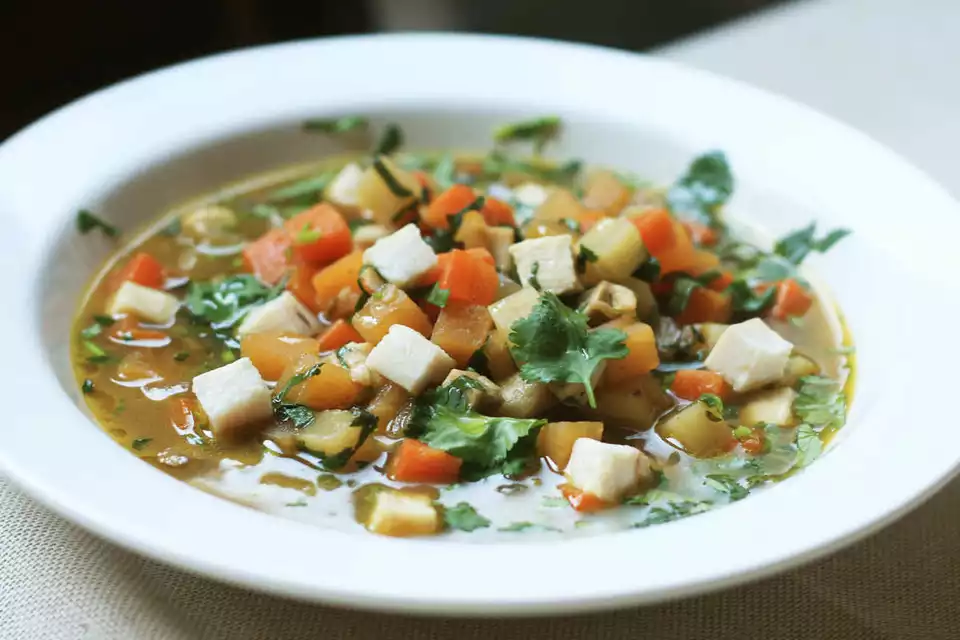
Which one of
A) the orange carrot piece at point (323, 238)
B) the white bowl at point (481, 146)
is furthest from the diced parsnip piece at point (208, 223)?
the orange carrot piece at point (323, 238)

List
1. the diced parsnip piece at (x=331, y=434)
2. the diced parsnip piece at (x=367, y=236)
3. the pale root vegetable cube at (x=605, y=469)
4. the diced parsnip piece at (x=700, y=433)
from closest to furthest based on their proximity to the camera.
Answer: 1. the pale root vegetable cube at (x=605, y=469)
2. the diced parsnip piece at (x=331, y=434)
3. the diced parsnip piece at (x=700, y=433)
4. the diced parsnip piece at (x=367, y=236)

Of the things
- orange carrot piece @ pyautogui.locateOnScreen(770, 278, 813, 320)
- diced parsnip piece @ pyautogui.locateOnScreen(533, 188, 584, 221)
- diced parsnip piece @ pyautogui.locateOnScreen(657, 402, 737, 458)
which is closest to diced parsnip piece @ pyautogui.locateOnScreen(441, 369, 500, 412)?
diced parsnip piece @ pyautogui.locateOnScreen(657, 402, 737, 458)

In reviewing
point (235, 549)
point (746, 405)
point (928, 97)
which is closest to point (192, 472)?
point (235, 549)

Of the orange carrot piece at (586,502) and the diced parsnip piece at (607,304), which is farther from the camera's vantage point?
the diced parsnip piece at (607,304)

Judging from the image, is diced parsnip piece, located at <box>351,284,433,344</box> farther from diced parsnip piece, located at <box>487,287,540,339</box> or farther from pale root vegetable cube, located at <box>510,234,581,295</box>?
pale root vegetable cube, located at <box>510,234,581,295</box>

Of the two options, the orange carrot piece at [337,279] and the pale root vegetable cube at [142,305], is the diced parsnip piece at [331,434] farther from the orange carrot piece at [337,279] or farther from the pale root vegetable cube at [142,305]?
the pale root vegetable cube at [142,305]

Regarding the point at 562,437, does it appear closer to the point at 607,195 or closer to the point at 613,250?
the point at 613,250

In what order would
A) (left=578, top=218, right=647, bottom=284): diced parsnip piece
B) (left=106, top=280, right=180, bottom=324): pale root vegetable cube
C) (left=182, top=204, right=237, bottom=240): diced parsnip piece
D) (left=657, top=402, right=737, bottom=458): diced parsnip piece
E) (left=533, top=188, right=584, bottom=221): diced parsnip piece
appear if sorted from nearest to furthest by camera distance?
(left=657, top=402, right=737, bottom=458): diced parsnip piece
(left=578, top=218, right=647, bottom=284): diced parsnip piece
(left=106, top=280, right=180, bottom=324): pale root vegetable cube
(left=533, top=188, right=584, bottom=221): diced parsnip piece
(left=182, top=204, right=237, bottom=240): diced parsnip piece

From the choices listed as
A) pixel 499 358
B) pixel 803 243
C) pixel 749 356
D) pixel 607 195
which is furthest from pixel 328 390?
pixel 803 243

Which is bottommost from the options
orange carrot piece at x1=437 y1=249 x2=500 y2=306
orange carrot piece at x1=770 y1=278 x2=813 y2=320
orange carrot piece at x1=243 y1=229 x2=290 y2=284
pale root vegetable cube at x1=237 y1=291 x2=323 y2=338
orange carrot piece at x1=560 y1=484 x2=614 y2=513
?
orange carrot piece at x1=243 y1=229 x2=290 y2=284
